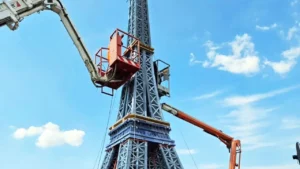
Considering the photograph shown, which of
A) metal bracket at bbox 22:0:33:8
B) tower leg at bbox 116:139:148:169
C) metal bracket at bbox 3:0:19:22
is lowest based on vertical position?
tower leg at bbox 116:139:148:169

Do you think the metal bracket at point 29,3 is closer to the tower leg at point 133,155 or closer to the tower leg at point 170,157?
the tower leg at point 133,155

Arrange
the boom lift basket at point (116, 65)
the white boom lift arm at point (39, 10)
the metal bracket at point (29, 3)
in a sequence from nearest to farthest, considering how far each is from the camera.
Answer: the white boom lift arm at point (39, 10)
the metal bracket at point (29, 3)
the boom lift basket at point (116, 65)

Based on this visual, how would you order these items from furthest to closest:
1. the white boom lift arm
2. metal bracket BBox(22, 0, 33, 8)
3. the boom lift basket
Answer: the boom lift basket → metal bracket BBox(22, 0, 33, 8) → the white boom lift arm

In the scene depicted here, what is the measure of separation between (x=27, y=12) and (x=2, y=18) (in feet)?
9.21

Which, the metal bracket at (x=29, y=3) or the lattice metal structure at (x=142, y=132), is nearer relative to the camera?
the metal bracket at (x=29, y=3)

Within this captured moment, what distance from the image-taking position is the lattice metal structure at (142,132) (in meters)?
41.8

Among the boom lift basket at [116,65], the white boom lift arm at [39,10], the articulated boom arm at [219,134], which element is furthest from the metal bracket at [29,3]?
the articulated boom arm at [219,134]

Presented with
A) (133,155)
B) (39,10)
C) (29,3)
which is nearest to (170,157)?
(133,155)

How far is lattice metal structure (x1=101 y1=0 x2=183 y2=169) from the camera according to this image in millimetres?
41844

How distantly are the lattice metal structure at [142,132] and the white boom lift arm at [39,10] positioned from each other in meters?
11.7

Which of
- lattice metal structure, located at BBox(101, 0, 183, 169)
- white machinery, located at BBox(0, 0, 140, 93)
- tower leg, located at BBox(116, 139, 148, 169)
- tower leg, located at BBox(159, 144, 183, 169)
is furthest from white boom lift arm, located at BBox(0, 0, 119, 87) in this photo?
tower leg, located at BBox(159, 144, 183, 169)

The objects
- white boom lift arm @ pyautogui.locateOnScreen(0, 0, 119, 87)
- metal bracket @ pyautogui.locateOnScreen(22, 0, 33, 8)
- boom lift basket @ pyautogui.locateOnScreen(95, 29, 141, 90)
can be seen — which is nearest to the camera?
white boom lift arm @ pyautogui.locateOnScreen(0, 0, 119, 87)

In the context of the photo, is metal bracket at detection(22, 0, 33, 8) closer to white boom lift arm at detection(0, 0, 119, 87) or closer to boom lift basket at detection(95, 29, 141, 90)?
white boom lift arm at detection(0, 0, 119, 87)

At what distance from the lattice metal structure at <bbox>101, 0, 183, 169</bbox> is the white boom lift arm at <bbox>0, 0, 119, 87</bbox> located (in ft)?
38.5
